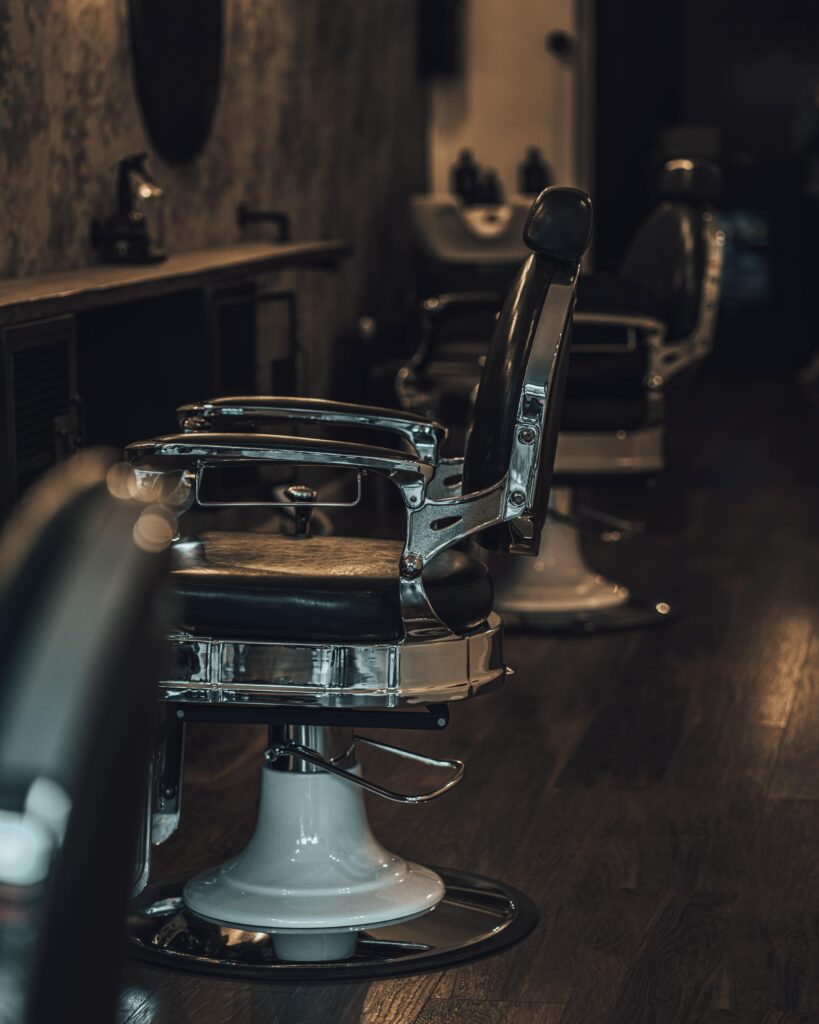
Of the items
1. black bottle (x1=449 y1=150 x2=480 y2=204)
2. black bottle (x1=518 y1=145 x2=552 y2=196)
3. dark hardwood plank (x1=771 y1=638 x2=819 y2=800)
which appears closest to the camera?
dark hardwood plank (x1=771 y1=638 x2=819 y2=800)

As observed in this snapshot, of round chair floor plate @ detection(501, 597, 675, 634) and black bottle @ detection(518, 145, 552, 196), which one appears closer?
round chair floor plate @ detection(501, 597, 675, 634)

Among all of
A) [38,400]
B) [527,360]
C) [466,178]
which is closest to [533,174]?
[466,178]

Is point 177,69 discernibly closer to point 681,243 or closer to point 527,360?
point 681,243

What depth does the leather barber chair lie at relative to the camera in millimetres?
1937

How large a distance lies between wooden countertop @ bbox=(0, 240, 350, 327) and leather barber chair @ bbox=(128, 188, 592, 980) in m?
0.54

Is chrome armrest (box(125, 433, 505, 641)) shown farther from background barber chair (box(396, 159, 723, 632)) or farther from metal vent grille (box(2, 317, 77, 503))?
background barber chair (box(396, 159, 723, 632))

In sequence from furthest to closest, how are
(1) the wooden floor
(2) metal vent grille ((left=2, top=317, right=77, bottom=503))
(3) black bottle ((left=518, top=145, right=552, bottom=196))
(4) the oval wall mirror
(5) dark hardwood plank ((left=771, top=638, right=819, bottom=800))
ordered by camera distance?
(3) black bottle ((left=518, top=145, right=552, bottom=196))
(4) the oval wall mirror
(5) dark hardwood plank ((left=771, top=638, right=819, bottom=800))
(2) metal vent grille ((left=2, top=317, right=77, bottom=503))
(1) the wooden floor

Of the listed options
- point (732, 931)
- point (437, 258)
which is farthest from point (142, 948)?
point (437, 258)

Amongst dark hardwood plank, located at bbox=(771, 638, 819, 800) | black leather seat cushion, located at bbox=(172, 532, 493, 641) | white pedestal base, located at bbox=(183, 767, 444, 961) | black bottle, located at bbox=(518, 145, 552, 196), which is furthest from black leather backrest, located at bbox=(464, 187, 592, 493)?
black bottle, located at bbox=(518, 145, 552, 196)

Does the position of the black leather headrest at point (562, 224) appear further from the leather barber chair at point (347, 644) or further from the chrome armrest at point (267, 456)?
the chrome armrest at point (267, 456)

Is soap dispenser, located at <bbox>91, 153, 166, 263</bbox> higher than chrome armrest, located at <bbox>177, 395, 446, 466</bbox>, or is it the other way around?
soap dispenser, located at <bbox>91, 153, 166, 263</bbox>

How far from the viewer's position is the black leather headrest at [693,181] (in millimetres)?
3967

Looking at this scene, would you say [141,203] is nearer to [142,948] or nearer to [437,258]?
[142,948]

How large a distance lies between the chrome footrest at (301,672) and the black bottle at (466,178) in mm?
4966
